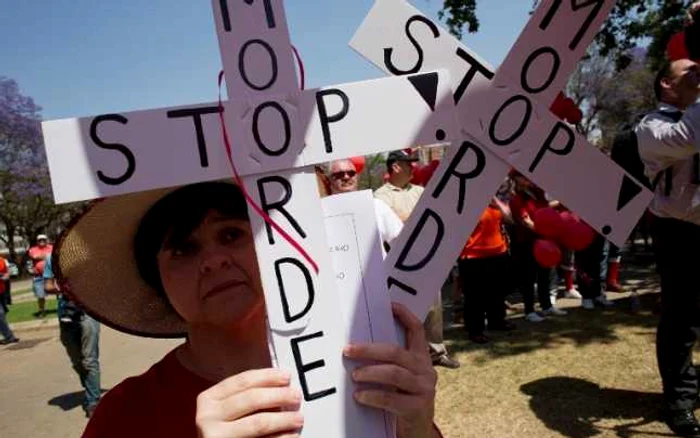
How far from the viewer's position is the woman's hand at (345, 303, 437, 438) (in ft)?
2.62

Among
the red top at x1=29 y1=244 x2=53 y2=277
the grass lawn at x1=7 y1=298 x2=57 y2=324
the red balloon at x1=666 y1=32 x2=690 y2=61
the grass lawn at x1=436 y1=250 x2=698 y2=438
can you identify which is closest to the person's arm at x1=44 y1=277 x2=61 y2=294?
the grass lawn at x1=436 y1=250 x2=698 y2=438

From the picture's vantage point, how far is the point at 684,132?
2.04 m

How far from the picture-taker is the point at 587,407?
344 cm

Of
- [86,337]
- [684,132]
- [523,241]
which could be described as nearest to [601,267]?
[523,241]

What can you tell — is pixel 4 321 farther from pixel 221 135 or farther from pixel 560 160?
pixel 560 160

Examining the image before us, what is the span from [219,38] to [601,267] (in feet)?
20.9

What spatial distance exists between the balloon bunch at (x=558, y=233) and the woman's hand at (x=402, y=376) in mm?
1180

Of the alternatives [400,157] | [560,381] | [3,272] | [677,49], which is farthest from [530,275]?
[3,272]

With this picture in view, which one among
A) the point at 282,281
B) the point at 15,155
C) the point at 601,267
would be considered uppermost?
the point at 15,155

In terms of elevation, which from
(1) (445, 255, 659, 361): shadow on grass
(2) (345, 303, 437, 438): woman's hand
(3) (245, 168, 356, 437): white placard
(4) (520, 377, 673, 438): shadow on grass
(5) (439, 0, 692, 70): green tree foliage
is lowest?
(1) (445, 255, 659, 361): shadow on grass

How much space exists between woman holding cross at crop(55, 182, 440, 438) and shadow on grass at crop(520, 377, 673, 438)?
2727 mm

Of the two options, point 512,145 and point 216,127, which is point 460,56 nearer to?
point 512,145

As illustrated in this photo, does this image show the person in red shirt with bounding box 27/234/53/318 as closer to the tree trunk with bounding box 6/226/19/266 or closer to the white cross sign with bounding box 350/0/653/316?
the white cross sign with bounding box 350/0/653/316

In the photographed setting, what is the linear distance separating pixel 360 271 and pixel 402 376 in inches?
7.2
